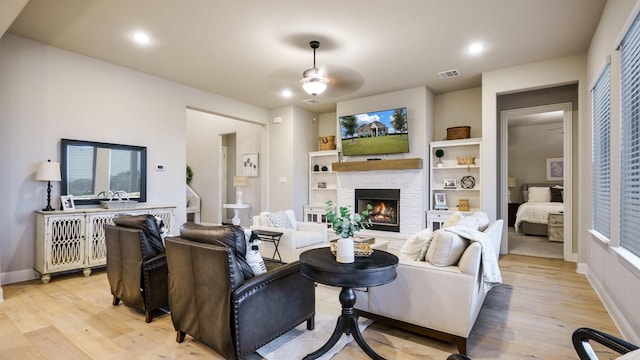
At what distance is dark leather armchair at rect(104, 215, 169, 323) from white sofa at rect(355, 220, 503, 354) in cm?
177

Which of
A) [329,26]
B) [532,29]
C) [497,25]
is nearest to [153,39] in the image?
[329,26]

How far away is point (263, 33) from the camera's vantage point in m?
3.69

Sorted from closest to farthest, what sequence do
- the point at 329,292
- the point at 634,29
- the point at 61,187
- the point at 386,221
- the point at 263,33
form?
the point at 634,29 < the point at 329,292 < the point at 263,33 < the point at 61,187 < the point at 386,221

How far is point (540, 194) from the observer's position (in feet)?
26.5

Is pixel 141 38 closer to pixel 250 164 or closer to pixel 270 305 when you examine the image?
pixel 270 305

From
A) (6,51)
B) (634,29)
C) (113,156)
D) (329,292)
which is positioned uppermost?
(6,51)

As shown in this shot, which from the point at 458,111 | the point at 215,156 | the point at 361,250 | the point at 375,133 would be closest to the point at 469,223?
the point at 361,250

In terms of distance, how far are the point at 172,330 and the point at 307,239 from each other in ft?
7.18

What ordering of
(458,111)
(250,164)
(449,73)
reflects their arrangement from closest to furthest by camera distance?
(449,73) → (458,111) → (250,164)

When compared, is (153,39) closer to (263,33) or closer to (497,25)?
(263,33)

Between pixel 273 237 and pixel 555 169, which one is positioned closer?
pixel 273 237

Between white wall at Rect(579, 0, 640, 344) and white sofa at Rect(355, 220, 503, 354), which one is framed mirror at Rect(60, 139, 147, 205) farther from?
white wall at Rect(579, 0, 640, 344)

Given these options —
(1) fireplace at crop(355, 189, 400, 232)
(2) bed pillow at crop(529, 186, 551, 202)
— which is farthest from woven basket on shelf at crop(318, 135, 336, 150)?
(2) bed pillow at crop(529, 186, 551, 202)

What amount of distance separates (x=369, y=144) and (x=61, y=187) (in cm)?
485
